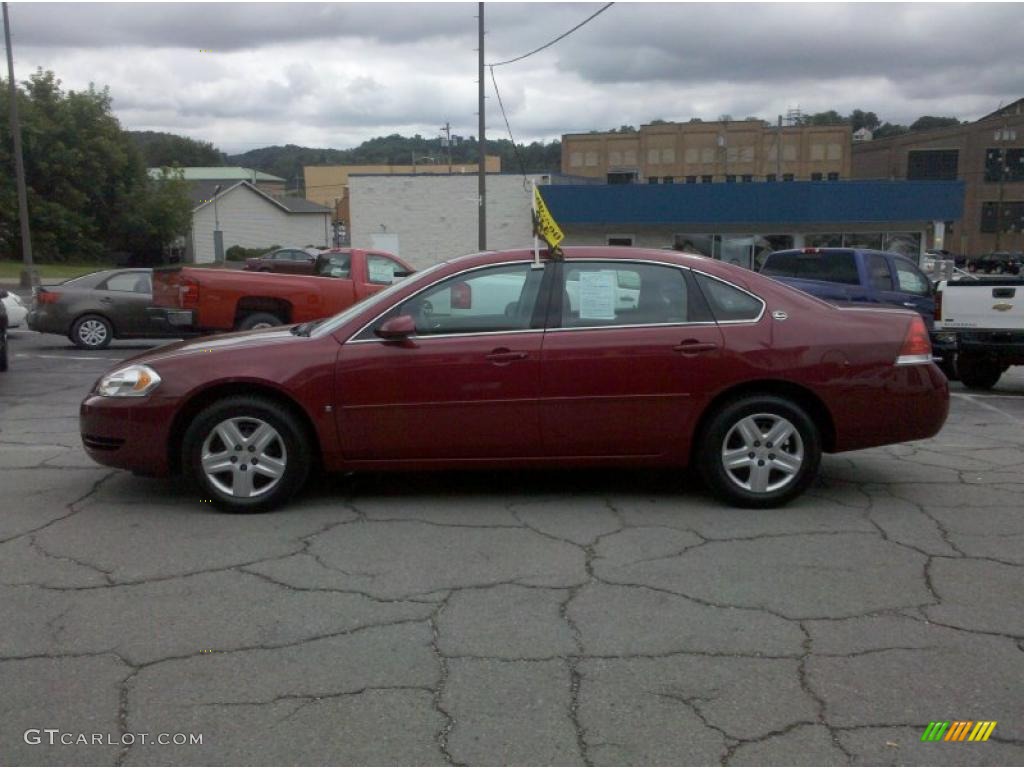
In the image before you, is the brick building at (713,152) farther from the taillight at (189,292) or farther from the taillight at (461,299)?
the taillight at (461,299)

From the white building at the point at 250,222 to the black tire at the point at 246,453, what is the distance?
6641 centimetres

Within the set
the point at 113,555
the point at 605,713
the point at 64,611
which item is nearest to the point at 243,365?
the point at 113,555

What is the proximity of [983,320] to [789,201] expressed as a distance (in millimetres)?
27919

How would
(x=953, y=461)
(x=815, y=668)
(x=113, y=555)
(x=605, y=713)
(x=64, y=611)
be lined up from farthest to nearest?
(x=953, y=461) → (x=113, y=555) → (x=64, y=611) → (x=815, y=668) → (x=605, y=713)

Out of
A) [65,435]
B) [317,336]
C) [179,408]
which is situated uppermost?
[317,336]

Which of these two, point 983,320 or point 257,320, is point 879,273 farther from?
point 257,320

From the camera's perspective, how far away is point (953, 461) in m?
7.80

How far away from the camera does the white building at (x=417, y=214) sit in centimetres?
4338

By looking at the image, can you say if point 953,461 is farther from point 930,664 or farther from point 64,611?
point 64,611

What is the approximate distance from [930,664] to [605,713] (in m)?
1.41

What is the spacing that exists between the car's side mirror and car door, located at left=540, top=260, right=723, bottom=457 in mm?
813

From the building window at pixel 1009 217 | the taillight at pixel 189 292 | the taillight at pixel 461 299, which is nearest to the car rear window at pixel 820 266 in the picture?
the taillight at pixel 189 292

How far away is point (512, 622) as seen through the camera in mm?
4527

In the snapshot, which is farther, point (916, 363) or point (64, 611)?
point (916, 363)
